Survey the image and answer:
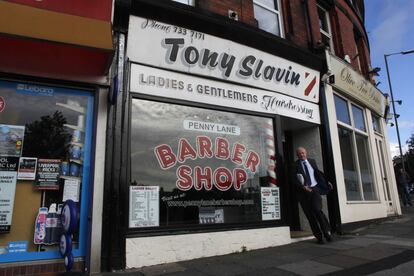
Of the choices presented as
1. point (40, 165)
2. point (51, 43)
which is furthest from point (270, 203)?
point (51, 43)

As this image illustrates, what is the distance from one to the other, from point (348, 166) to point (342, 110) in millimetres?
1648

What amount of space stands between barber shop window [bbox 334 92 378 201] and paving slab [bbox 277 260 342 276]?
4684 millimetres

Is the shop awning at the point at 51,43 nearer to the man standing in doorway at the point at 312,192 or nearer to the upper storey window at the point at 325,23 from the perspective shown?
the man standing in doorway at the point at 312,192

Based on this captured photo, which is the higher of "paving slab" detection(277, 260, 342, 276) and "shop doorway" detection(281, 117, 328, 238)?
"shop doorway" detection(281, 117, 328, 238)

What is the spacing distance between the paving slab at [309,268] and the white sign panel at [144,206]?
2.07 m

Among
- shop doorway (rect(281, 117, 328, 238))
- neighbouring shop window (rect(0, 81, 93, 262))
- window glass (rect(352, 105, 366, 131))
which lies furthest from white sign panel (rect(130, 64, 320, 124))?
window glass (rect(352, 105, 366, 131))

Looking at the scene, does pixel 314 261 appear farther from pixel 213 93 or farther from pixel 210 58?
pixel 210 58

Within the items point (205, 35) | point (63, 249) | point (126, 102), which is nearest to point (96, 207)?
point (63, 249)

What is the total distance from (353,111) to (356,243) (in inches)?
211

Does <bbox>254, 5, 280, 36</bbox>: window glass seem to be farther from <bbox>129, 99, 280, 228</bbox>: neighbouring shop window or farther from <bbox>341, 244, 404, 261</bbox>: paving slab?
<bbox>341, 244, 404, 261</bbox>: paving slab

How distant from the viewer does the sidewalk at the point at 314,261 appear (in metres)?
5.11

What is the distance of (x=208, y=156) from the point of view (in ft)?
22.7

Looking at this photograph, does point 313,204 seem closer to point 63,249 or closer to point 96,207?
point 96,207

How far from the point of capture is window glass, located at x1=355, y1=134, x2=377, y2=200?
11.0 meters
